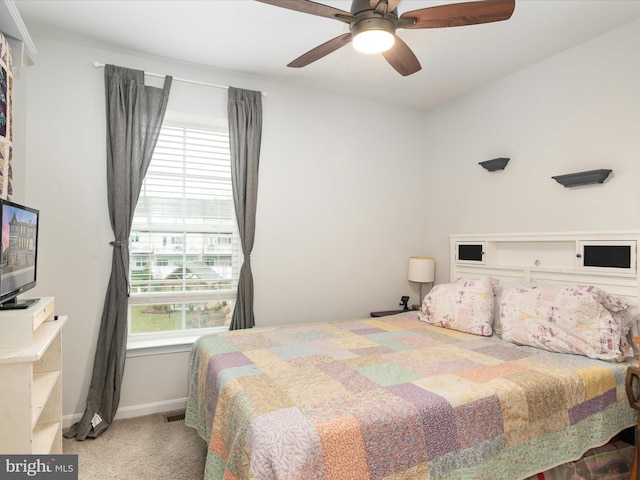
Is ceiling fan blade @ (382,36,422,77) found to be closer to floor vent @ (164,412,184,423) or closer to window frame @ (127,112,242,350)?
window frame @ (127,112,242,350)

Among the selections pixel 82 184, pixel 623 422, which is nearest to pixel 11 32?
pixel 82 184

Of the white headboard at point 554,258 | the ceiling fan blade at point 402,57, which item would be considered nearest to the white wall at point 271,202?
the white headboard at point 554,258

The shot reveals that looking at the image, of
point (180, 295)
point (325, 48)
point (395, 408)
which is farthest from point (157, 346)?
point (325, 48)

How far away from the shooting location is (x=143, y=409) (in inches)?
112

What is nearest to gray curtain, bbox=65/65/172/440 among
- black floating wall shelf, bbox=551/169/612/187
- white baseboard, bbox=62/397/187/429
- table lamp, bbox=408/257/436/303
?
white baseboard, bbox=62/397/187/429

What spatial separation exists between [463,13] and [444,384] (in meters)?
1.73

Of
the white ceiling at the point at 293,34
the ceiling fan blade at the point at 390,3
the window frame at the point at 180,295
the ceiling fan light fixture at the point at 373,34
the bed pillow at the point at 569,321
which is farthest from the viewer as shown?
the window frame at the point at 180,295

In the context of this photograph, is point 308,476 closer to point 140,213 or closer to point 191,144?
point 140,213

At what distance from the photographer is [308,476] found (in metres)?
1.21

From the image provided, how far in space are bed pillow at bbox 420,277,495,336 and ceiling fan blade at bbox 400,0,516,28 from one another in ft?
5.87

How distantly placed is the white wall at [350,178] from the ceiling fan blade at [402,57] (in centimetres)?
132

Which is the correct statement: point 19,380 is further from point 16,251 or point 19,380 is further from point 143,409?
point 143,409

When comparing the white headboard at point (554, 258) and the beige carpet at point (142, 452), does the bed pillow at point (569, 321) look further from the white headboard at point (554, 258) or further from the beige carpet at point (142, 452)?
the beige carpet at point (142, 452)

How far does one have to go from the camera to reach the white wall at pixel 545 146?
7.89ft
